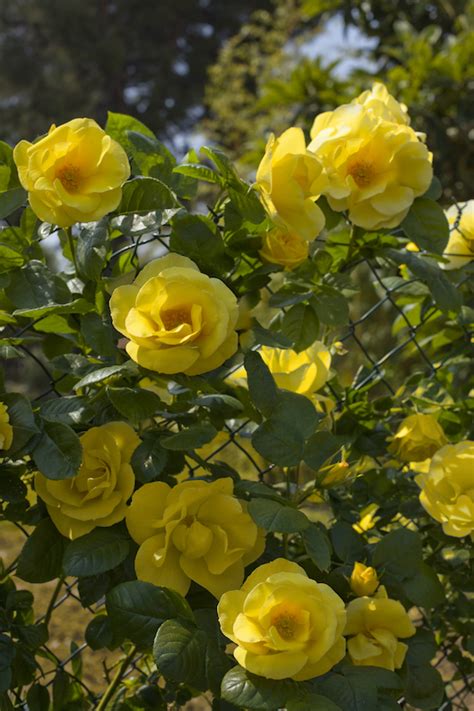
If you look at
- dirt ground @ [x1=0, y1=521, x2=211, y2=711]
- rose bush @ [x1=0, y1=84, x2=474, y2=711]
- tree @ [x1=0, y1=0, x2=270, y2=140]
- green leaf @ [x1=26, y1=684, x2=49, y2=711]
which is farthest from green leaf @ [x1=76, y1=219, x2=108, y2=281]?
tree @ [x1=0, y1=0, x2=270, y2=140]

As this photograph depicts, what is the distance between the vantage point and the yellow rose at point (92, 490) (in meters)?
0.76

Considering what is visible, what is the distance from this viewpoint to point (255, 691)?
649 mm

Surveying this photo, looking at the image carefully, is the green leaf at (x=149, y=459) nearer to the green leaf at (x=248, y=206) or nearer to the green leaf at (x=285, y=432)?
the green leaf at (x=285, y=432)

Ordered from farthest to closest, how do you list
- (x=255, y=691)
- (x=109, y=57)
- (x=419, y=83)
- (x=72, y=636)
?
(x=109, y=57) → (x=419, y=83) → (x=72, y=636) → (x=255, y=691)

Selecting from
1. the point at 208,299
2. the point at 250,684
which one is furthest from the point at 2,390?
the point at 250,684

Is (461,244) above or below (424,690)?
above

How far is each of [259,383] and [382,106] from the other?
1.09 feet

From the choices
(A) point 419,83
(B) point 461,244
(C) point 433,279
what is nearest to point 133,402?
(C) point 433,279

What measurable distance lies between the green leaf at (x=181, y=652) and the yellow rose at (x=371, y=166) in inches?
16.7

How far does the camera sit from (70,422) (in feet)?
2.48

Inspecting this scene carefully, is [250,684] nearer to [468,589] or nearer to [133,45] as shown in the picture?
[468,589]

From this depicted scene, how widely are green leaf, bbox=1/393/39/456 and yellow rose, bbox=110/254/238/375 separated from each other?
0.10 m

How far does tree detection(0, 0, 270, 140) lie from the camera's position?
14422mm

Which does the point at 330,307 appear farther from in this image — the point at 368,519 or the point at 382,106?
the point at 368,519
